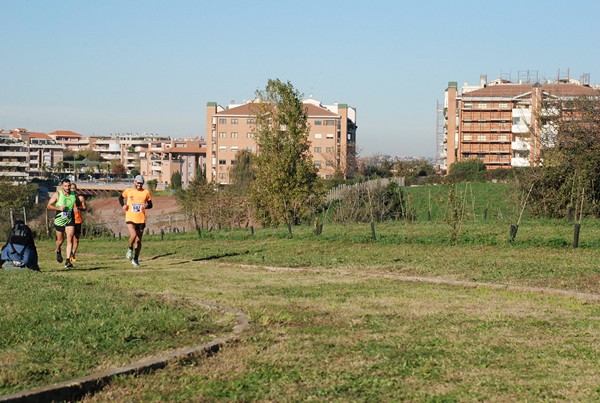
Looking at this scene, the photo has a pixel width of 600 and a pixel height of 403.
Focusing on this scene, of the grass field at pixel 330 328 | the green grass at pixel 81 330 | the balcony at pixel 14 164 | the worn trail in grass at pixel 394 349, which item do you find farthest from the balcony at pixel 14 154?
the green grass at pixel 81 330

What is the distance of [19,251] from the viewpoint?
53.2 ft

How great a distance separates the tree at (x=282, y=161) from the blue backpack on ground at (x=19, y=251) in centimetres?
2415

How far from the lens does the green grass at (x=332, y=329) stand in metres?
6.36

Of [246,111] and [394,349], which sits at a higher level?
[246,111]

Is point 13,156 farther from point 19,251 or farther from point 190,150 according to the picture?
point 19,251

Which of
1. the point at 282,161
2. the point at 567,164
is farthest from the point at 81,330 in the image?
the point at 282,161

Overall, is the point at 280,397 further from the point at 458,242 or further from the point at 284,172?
the point at 284,172

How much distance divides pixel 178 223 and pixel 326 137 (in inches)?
3376

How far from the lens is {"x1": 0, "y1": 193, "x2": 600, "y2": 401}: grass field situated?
251 inches

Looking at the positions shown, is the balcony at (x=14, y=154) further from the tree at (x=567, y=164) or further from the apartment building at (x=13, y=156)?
the tree at (x=567, y=164)

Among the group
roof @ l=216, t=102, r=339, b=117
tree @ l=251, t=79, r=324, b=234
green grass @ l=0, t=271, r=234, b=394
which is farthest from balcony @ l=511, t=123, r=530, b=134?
green grass @ l=0, t=271, r=234, b=394

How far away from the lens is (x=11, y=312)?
29.7 ft

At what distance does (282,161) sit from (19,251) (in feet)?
82.2

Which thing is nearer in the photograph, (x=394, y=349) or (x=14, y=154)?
(x=394, y=349)
